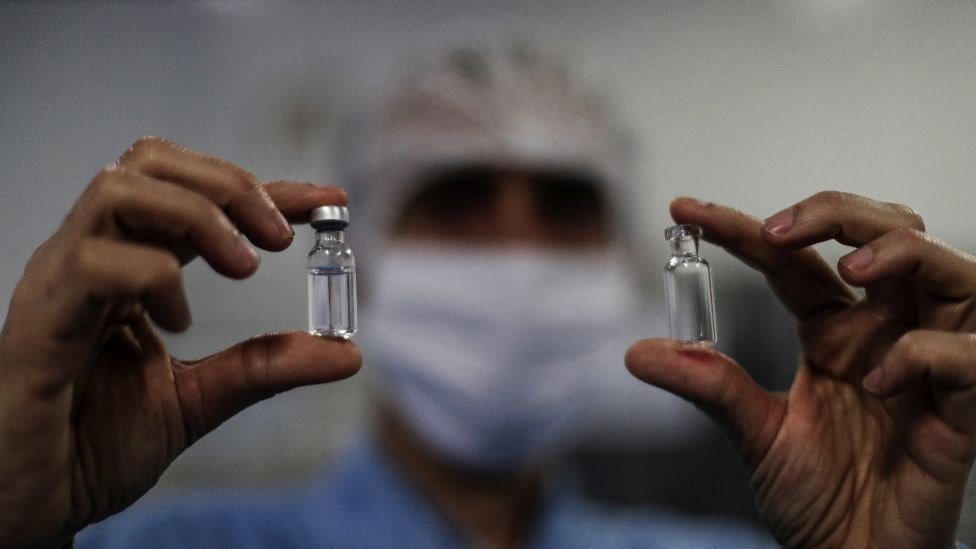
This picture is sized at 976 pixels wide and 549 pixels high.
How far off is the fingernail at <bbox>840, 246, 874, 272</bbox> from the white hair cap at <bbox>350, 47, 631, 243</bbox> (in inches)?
28.8

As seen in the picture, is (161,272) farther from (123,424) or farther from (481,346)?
(481,346)

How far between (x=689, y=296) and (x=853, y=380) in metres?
0.27

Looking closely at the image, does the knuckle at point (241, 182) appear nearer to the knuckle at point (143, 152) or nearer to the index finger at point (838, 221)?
the knuckle at point (143, 152)

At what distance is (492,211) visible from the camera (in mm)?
1377

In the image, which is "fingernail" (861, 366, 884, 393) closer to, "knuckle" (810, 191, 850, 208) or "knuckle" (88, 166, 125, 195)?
"knuckle" (810, 191, 850, 208)

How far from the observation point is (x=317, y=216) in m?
0.75

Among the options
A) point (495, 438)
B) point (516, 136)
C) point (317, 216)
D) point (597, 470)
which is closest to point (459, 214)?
point (516, 136)

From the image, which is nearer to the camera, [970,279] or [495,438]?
[970,279]

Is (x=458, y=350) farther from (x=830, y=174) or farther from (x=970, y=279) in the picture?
(x=830, y=174)

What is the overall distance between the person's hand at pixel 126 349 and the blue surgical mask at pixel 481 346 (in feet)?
1.76

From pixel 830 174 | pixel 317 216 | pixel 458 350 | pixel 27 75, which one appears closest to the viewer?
pixel 317 216

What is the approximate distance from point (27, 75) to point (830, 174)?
2795 mm

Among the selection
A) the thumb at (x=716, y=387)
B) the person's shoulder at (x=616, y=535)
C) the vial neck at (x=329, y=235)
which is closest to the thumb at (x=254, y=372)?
the vial neck at (x=329, y=235)

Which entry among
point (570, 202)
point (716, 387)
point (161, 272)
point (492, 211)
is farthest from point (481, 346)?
point (161, 272)
